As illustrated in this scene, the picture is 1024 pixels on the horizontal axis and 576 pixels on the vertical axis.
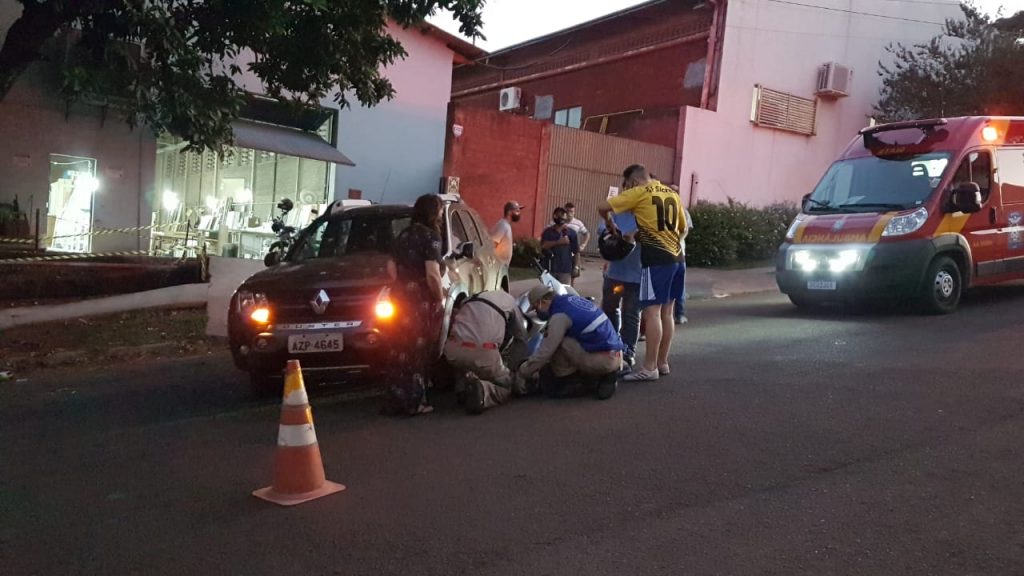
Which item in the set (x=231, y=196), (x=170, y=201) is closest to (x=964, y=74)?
(x=231, y=196)

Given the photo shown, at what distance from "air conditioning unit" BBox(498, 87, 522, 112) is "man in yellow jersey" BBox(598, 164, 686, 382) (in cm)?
1983

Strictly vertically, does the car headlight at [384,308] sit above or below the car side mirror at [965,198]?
below

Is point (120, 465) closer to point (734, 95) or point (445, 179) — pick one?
point (445, 179)

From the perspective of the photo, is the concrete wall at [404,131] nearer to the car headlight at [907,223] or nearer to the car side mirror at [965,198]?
the car headlight at [907,223]

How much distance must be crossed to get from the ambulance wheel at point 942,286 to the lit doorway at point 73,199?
13098 millimetres

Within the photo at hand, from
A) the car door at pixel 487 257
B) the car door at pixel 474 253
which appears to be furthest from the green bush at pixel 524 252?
the car door at pixel 474 253

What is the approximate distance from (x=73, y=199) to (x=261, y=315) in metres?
9.94

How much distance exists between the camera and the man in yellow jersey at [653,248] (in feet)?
23.0

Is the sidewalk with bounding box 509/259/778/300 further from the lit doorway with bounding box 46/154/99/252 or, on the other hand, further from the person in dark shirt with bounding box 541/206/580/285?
the lit doorway with bounding box 46/154/99/252

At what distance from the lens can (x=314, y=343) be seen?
21.1ft

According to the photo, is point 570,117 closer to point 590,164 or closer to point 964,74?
point 590,164

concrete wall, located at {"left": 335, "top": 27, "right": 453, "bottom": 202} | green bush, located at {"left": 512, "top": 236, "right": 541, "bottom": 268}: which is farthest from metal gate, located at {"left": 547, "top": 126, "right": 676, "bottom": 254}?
concrete wall, located at {"left": 335, "top": 27, "right": 453, "bottom": 202}

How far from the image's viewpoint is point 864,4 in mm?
22594

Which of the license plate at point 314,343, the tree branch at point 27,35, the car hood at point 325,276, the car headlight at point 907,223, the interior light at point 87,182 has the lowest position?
the license plate at point 314,343
